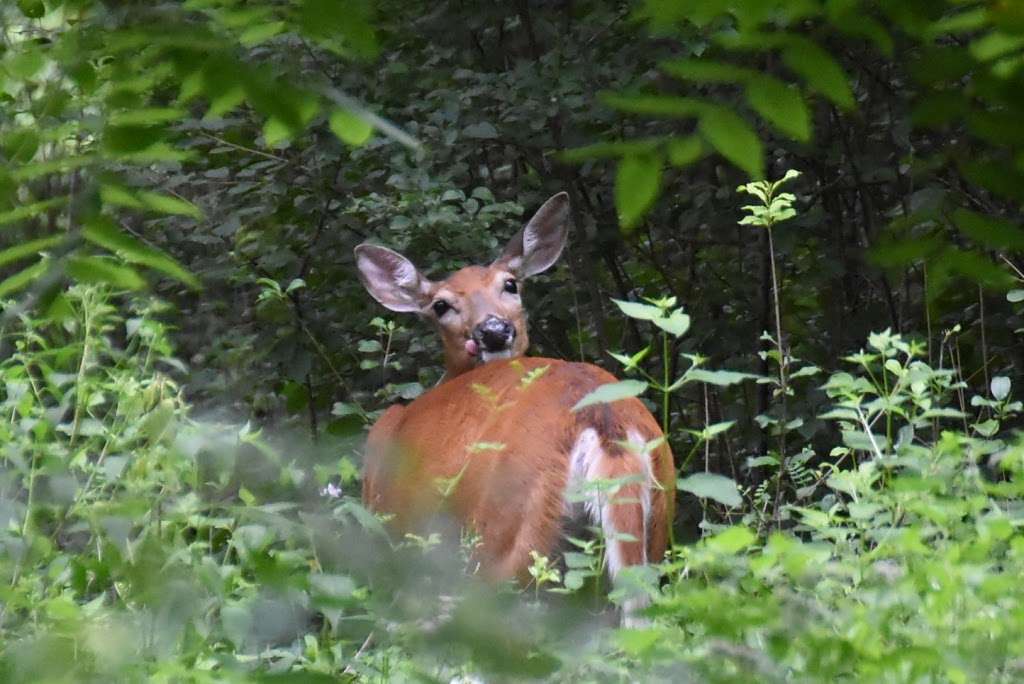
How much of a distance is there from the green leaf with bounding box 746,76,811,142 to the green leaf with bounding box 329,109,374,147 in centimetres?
37

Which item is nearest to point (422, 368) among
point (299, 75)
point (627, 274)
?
point (627, 274)

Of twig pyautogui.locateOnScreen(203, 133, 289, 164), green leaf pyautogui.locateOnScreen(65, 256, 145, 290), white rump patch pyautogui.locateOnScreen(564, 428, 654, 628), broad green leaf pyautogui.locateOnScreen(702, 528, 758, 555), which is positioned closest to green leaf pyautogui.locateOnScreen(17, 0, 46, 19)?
green leaf pyautogui.locateOnScreen(65, 256, 145, 290)

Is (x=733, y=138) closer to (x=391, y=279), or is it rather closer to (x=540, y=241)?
(x=391, y=279)

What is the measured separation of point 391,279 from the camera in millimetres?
7207

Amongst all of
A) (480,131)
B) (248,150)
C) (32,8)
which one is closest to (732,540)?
(32,8)

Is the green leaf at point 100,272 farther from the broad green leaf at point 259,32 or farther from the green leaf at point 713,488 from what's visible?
the green leaf at point 713,488

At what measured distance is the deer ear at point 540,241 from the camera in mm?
7215

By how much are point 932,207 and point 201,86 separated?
28.0 inches

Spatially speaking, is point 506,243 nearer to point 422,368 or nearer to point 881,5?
point 422,368

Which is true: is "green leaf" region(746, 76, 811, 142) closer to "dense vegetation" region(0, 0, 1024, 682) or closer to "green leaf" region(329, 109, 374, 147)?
"dense vegetation" region(0, 0, 1024, 682)

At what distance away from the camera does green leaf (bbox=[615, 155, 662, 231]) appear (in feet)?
5.39

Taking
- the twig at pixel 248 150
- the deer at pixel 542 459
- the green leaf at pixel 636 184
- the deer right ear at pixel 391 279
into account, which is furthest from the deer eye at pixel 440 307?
the green leaf at pixel 636 184

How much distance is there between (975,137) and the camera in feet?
5.22

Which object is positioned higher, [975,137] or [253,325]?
[975,137]
